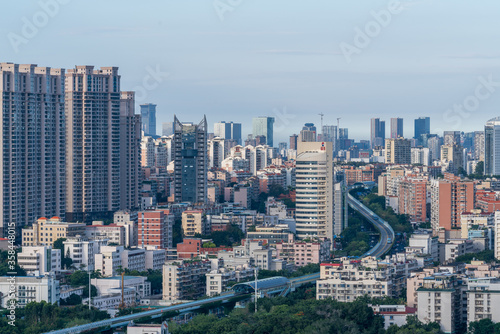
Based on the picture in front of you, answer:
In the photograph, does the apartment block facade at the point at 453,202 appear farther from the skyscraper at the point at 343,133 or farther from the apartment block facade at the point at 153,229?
the skyscraper at the point at 343,133

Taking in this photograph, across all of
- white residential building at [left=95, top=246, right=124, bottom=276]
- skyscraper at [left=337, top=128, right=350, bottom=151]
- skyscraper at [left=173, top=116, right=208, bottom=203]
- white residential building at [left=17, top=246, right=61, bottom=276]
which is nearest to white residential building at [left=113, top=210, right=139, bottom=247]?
white residential building at [left=95, top=246, right=124, bottom=276]

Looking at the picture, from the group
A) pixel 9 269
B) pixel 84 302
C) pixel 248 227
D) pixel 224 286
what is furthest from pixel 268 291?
pixel 248 227

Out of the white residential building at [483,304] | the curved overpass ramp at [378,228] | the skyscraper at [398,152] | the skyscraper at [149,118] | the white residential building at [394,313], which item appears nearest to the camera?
the white residential building at [483,304]

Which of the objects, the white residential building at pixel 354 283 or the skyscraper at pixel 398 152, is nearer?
the white residential building at pixel 354 283

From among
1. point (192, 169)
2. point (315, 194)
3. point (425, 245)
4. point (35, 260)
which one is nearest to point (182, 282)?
point (35, 260)

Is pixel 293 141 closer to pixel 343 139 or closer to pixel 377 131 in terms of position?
pixel 343 139

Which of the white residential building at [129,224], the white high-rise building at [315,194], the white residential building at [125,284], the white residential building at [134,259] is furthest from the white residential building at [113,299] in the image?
the white high-rise building at [315,194]

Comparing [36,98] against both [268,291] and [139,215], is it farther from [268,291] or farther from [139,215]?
[268,291]
